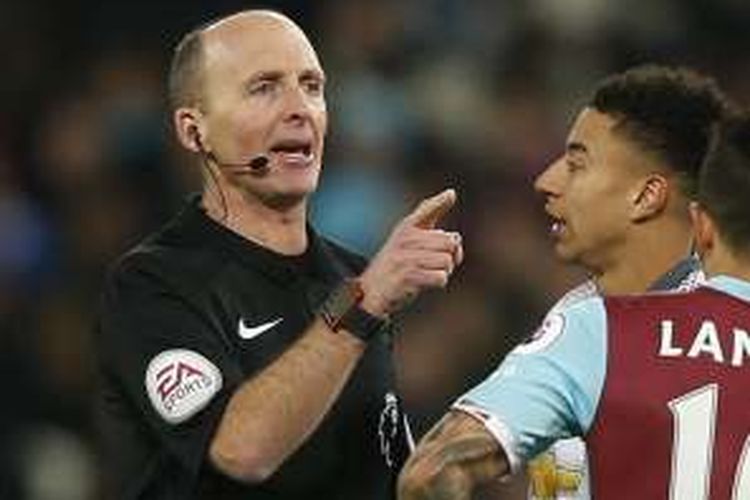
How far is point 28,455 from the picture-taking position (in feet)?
29.0

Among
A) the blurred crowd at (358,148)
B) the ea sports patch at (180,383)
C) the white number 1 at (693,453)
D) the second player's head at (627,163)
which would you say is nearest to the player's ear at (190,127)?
the ea sports patch at (180,383)

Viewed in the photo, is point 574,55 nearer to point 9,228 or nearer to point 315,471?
point 9,228

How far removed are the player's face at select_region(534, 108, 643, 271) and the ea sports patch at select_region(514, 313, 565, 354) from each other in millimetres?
685

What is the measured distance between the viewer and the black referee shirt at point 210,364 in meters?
4.64

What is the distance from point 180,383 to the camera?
4621mm

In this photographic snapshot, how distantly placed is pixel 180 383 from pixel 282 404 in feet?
0.84

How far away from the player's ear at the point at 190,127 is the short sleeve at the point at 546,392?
1268mm

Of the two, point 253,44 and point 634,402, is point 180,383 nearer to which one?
point 253,44

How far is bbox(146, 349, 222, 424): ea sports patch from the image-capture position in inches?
181

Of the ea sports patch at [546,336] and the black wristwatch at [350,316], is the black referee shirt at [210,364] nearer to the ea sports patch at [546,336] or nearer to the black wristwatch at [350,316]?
the black wristwatch at [350,316]

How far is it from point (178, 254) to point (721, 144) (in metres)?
1.27

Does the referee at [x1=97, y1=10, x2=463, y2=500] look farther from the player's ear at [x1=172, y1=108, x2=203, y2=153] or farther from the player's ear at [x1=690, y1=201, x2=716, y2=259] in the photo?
the player's ear at [x1=690, y1=201, x2=716, y2=259]

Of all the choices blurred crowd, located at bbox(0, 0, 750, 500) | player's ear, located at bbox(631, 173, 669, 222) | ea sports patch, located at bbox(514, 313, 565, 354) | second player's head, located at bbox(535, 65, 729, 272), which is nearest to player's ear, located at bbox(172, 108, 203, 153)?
second player's head, located at bbox(535, 65, 729, 272)

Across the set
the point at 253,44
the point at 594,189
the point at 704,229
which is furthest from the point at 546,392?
the point at 253,44
